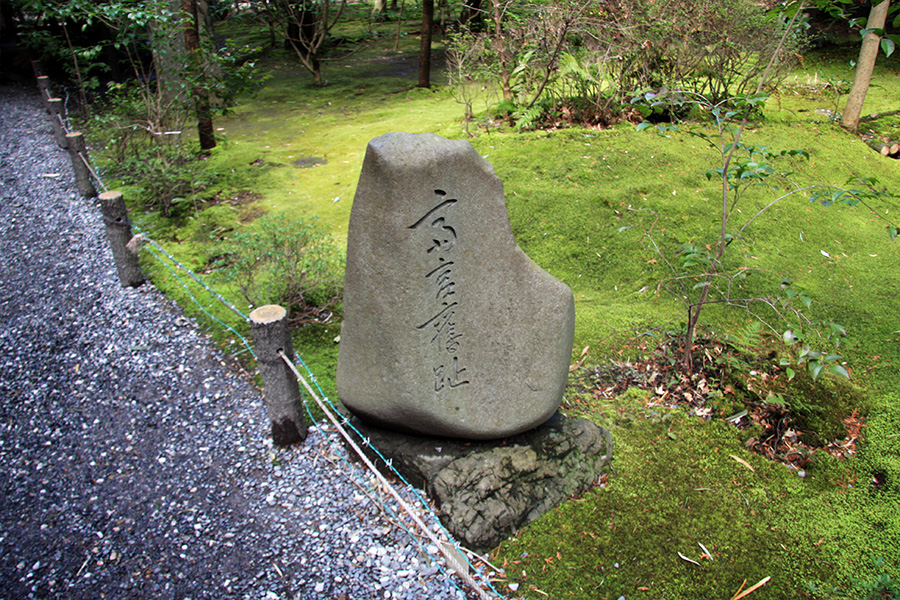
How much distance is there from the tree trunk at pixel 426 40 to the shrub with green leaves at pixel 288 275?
250 inches

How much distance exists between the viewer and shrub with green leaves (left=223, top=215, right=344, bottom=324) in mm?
4332

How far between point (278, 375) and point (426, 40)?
8485 mm

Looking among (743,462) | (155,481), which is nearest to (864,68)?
(743,462)

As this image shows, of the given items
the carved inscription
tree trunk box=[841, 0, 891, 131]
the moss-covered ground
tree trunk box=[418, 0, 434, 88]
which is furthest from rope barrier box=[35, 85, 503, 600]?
tree trunk box=[841, 0, 891, 131]

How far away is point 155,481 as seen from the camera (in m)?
3.12

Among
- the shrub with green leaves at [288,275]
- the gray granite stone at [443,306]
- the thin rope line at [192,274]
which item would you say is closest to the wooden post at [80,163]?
the thin rope line at [192,274]

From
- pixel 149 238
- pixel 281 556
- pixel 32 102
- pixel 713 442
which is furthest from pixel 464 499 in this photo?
pixel 32 102

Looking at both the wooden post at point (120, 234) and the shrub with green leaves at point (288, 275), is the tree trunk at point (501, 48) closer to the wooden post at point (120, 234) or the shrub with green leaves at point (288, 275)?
the shrub with green leaves at point (288, 275)

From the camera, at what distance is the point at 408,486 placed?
295 cm

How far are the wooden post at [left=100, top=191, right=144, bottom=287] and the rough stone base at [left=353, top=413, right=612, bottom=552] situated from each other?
3106 millimetres

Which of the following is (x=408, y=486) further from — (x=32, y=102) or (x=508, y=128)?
(x=32, y=102)

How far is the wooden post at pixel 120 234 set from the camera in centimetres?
491

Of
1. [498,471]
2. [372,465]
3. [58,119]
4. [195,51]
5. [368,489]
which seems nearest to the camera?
[372,465]

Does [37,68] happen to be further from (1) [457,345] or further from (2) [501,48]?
(1) [457,345]
